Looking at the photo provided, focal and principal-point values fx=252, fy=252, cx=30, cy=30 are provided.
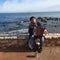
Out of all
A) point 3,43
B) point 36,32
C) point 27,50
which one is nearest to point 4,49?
point 3,43

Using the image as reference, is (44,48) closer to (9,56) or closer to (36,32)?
(36,32)

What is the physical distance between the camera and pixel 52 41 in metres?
9.98

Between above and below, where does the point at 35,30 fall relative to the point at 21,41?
above

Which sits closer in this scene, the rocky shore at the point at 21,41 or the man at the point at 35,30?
the man at the point at 35,30

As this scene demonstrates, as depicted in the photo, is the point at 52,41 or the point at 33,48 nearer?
the point at 33,48

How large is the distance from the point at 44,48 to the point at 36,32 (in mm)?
855

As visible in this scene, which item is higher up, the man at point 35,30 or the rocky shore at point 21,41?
the man at point 35,30

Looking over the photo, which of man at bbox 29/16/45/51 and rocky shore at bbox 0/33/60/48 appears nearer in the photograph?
man at bbox 29/16/45/51

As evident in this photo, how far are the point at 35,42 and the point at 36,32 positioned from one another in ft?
1.24

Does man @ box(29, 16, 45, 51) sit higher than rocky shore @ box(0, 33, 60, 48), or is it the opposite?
man @ box(29, 16, 45, 51)

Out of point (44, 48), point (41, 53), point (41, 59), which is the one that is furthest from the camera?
point (44, 48)

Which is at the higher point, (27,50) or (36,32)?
(36,32)

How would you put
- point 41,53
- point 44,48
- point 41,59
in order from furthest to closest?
1. point 44,48
2. point 41,53
3. point 41,59

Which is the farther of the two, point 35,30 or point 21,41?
point 21,41
